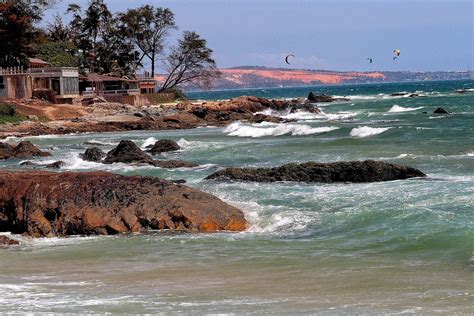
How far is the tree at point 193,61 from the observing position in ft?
261

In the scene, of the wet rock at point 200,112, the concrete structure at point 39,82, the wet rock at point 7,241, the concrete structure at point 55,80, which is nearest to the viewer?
the wet rock at point 7,241

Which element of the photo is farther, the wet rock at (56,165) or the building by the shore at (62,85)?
the building by the shore at (62,85)

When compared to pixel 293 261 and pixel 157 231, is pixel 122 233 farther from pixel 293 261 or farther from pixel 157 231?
pixel 293 261

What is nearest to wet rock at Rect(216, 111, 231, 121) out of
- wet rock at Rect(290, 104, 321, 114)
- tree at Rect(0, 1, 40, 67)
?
wet rock at Rect(290, 104, 321, 114)

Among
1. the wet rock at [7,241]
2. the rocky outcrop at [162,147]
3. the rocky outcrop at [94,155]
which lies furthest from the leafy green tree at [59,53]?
the wet rock at [7,241]

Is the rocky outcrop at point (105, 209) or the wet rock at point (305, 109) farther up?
the rocky outcrop at point (105, 209)

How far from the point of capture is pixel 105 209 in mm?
15039

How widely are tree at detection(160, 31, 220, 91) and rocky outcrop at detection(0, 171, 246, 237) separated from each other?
209 feet

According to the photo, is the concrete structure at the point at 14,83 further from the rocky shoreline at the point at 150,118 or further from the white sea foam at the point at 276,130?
the white sea foam at the point at 276,130

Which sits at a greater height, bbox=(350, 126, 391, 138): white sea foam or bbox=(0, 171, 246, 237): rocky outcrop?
bbox=(0, 171, 246, 237): rocky outcrop

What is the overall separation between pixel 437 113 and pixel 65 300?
4959 cm

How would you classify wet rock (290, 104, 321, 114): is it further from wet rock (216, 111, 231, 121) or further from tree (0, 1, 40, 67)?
tree (0, 1, 40, 67)

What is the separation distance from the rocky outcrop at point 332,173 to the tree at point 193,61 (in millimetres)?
57850

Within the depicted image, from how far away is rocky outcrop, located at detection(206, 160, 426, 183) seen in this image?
20.5 m
